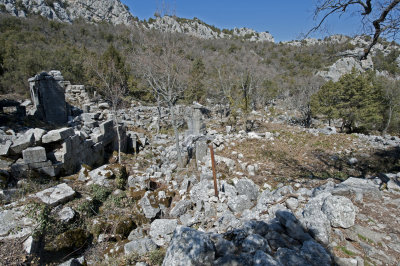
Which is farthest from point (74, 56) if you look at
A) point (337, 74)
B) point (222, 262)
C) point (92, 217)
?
point (337, 74)

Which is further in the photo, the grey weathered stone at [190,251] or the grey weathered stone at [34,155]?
the grey weathered stone at [34,155]

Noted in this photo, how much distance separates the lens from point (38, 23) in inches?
1395

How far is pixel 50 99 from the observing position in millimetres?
12781

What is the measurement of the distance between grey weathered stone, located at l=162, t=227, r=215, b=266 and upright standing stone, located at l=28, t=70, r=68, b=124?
13.8 metres

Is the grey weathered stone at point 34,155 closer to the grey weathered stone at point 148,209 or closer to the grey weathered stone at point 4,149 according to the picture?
the grey weathered stone at point 4,149

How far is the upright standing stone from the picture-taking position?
12.6m

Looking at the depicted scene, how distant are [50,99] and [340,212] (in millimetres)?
15653

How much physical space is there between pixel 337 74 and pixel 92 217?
4825cm

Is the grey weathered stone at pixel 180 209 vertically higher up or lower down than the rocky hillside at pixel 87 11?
lower down

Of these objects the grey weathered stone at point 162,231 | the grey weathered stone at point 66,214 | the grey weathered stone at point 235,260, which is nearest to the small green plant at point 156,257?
the grey weathered stone at point 162,231

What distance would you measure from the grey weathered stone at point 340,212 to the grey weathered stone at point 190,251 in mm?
1837

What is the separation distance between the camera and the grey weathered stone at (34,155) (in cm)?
616

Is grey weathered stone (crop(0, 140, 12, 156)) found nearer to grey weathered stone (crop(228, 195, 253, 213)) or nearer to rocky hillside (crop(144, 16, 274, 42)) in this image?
grey weathered stone (crop(228, 195, 253, 213))

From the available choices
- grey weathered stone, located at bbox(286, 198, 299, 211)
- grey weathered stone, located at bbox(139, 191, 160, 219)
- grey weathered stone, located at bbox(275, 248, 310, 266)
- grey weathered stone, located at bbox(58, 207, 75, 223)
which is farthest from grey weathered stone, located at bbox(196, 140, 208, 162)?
grey weathered stone, located at bbox(275, 248, 310, 266)
